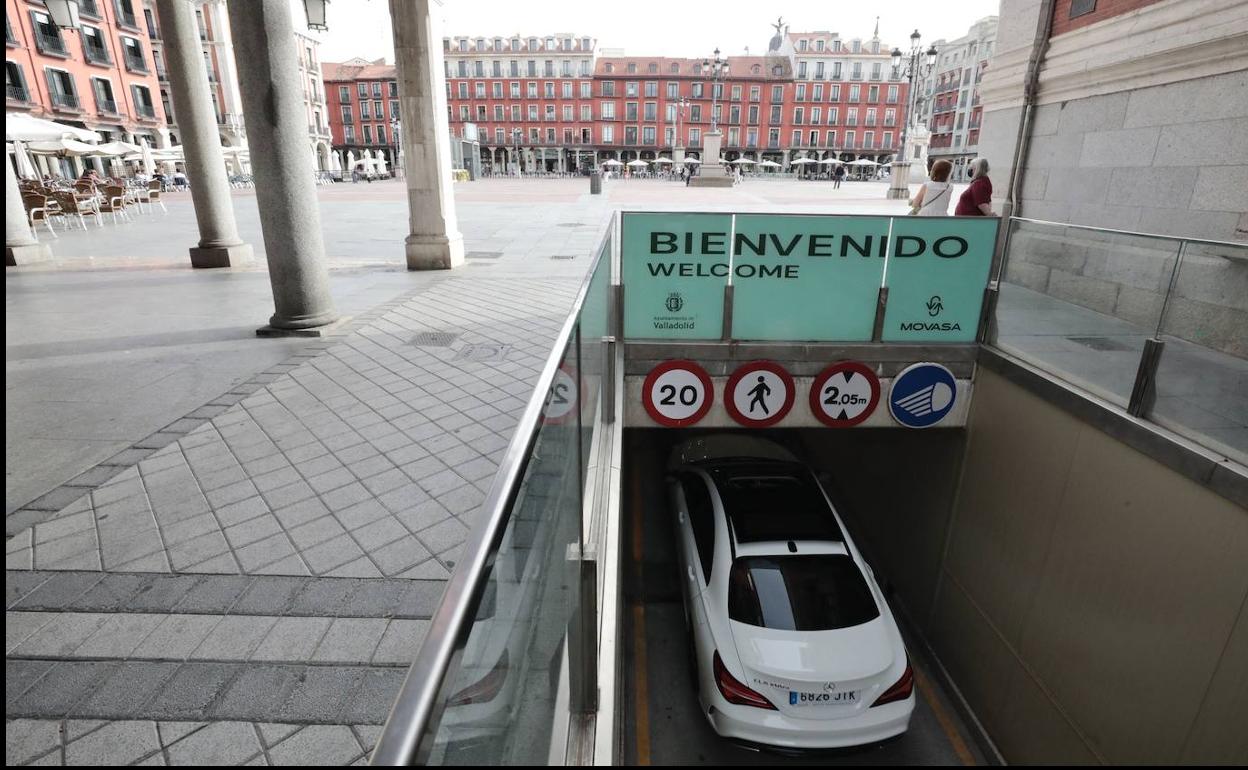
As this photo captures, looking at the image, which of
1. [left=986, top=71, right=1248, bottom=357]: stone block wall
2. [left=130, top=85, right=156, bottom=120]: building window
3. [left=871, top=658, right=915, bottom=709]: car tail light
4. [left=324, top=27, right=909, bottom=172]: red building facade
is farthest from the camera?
[left=324, top=27, right=909, bottom=172]: red building facade

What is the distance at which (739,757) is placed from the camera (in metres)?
6.21

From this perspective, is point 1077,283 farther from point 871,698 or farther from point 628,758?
point 628,758

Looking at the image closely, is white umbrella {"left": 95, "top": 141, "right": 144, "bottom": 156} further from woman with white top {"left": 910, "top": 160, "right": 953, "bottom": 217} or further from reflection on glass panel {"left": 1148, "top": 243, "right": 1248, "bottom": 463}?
reflection on glass panel {"left": 1148, "top": 243, "right": 1248, "bottom": 463}

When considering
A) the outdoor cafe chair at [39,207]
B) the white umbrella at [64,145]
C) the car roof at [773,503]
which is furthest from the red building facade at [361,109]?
the car roof at [773,503]

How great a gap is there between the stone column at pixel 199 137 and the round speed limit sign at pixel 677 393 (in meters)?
8.34

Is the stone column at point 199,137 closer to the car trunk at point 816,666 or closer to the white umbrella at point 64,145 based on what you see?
the white umbrella at point 64,145

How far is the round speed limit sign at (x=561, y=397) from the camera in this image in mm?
1698

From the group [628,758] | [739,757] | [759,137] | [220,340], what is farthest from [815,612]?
[759,137]

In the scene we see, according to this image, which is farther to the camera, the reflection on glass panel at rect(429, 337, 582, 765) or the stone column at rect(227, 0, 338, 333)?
the stone column at rect(227, 0, 338, 333)

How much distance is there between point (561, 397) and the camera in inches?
76.0

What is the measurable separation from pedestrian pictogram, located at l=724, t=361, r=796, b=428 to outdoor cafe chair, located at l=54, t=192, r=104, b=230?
58.5 feet

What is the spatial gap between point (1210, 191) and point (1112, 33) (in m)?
2.46

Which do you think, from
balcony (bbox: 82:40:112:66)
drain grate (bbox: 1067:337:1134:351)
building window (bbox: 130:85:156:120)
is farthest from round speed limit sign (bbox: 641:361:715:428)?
building window (bbox: 130:85:156:120)

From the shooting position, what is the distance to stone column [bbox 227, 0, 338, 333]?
663 centimetres
